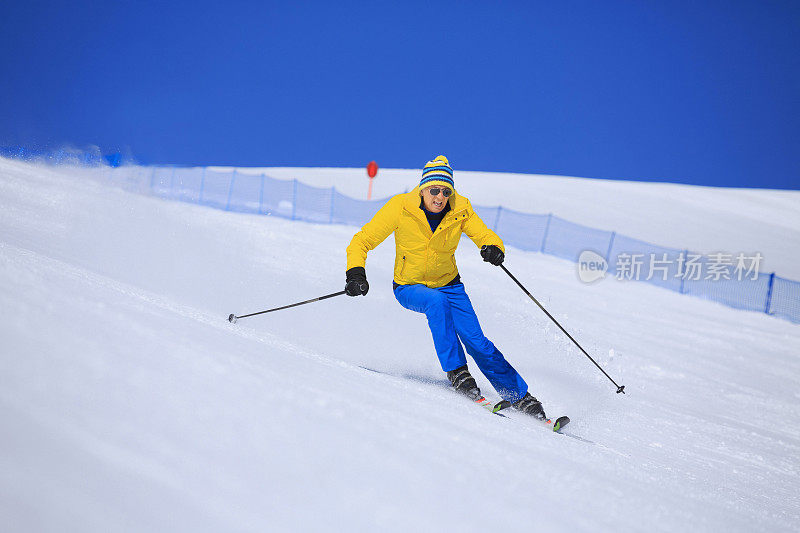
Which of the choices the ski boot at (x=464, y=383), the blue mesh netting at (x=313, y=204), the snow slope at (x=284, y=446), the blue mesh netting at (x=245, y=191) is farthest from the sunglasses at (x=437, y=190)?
the blue mesh netting at (x=245, y=191)

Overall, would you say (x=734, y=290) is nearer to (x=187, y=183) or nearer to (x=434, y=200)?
(x=434, y=200)

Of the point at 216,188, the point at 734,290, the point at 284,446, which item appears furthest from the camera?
the point at 216,188

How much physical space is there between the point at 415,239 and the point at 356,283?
1.88ft

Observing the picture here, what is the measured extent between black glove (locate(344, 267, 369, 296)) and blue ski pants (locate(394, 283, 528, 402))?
1.38 feet

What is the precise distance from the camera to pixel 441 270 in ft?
14.0

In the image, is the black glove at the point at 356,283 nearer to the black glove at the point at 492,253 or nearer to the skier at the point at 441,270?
the skier at the point at 441,270

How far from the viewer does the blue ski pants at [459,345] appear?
3.99 m

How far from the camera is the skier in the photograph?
399cm

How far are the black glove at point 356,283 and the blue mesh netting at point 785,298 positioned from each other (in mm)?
13128

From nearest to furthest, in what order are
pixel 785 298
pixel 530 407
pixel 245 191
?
pixel 530 407 < pixel 785 298 < pixel 245 191

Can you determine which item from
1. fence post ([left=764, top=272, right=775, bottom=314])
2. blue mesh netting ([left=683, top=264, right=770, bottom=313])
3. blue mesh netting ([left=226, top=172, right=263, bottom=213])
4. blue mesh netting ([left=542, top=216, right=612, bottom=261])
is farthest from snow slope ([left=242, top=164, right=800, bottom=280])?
fence post ([left=764, top=272, right=775, bottom=314])

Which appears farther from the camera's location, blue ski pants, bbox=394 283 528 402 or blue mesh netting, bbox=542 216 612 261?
blue mesh netting, bbox=542 216 612 261

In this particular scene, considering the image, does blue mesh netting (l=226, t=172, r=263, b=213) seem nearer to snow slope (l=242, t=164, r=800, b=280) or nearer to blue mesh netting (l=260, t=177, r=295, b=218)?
blue mesh netting (l=260, t=177, r=295, b=218)

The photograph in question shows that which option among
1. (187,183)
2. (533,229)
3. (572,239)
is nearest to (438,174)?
(533,229)
